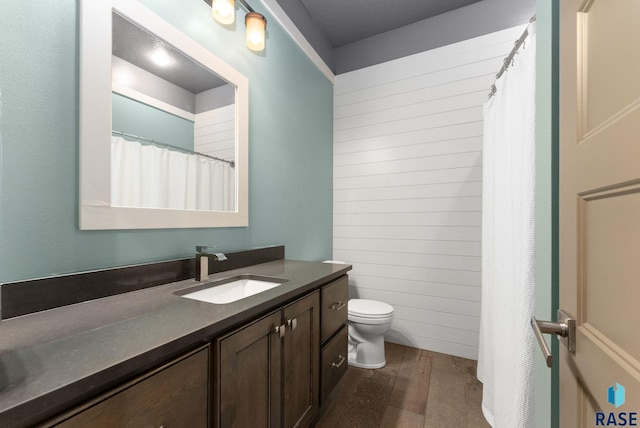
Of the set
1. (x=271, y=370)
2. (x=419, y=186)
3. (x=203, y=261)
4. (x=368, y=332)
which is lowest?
(x=368, y=332)

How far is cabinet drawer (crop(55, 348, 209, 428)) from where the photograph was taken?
0.52 meters

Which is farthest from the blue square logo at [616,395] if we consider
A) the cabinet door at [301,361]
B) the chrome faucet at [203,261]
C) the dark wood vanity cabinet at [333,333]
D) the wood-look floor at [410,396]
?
the wood-look floor at [410,396]

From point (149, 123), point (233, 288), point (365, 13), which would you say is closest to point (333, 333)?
point (233, 288)

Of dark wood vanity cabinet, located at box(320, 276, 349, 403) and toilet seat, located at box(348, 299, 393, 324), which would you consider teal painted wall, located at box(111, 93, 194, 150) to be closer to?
dark wood vanity cabinet, located at box(320, 276, 349, 403)

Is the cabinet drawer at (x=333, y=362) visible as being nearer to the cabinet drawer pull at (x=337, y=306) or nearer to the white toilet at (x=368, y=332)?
the cabinet drawer pull at (x=337, y=306)

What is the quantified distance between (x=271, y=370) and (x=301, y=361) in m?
0.24

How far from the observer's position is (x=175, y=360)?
66 centimetres

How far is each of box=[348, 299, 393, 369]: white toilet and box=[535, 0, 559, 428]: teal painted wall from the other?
3.49 ft

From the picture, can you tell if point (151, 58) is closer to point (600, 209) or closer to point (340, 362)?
point (600, 209)

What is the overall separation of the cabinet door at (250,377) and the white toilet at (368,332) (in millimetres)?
1070

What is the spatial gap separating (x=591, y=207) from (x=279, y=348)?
1.04m

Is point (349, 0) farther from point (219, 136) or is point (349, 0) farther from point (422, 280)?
point (422, 280)

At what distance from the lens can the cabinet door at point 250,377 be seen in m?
0.79
